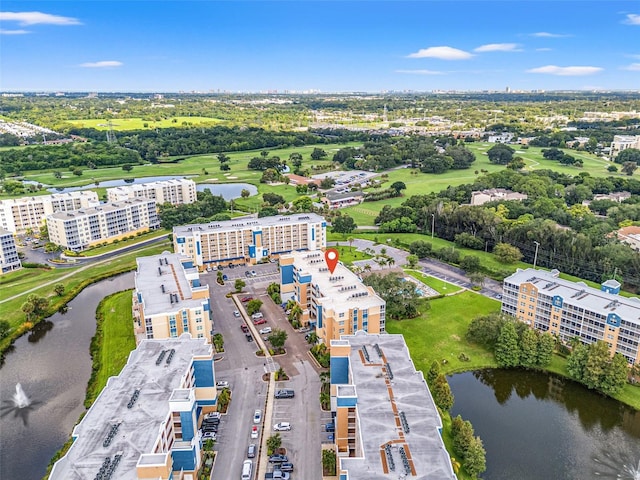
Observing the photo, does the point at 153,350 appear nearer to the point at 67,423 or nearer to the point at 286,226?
the point at 67,423

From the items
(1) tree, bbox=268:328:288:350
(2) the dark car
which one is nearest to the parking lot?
(2) the dark car

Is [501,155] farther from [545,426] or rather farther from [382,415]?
[382,415]

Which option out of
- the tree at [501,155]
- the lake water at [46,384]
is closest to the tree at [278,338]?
the lake water at [46,384]

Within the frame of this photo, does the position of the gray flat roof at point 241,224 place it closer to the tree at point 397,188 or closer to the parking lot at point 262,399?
the parking lot at point 262,399

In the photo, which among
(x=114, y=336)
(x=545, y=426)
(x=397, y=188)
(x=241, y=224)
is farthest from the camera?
(x=397, y=188)

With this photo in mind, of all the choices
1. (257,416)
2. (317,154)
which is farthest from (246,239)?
(317,154)

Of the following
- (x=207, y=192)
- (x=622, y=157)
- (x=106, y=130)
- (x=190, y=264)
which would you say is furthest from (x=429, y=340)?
(x=106, y=130)

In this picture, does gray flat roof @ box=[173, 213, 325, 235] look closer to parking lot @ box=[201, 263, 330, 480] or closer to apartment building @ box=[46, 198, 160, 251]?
parking lot @ box=[201, 263, 330, 480]
